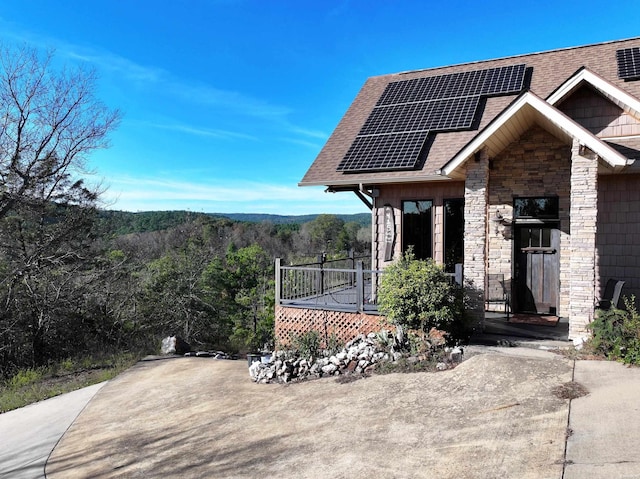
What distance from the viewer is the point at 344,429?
5871 mm

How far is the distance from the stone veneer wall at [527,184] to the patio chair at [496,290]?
18cm

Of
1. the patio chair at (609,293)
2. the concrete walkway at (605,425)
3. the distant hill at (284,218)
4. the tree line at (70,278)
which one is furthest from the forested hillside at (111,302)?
the distant hill at (284,218)

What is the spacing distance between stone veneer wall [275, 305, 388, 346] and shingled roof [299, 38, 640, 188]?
10.6 feet

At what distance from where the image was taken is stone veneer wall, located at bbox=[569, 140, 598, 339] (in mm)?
8000

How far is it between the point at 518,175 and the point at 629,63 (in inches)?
167

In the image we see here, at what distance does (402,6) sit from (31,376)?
18270 mm

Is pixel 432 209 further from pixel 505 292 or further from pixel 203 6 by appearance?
pixel 203 6

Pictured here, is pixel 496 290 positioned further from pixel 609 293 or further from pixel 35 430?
pixel 35 430

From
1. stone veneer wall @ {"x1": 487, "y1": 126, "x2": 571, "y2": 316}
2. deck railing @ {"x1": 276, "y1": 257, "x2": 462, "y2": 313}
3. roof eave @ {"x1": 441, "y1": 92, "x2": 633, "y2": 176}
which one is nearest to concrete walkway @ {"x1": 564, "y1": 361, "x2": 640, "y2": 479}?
deck railing @ {"x1": 276, "y1": 257, "x2": 462, "y2": 313}

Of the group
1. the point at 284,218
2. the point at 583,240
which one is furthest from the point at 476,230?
the point at 284,218

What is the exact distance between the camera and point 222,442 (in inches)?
239

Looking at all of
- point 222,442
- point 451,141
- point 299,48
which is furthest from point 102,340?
point 299,48

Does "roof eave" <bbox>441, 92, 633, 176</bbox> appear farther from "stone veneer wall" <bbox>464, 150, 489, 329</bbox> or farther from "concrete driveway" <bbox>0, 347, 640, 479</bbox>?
"concrete driveway" <bbox>0, 347, 640, 479</bbox>

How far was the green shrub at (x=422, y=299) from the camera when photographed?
800cm
